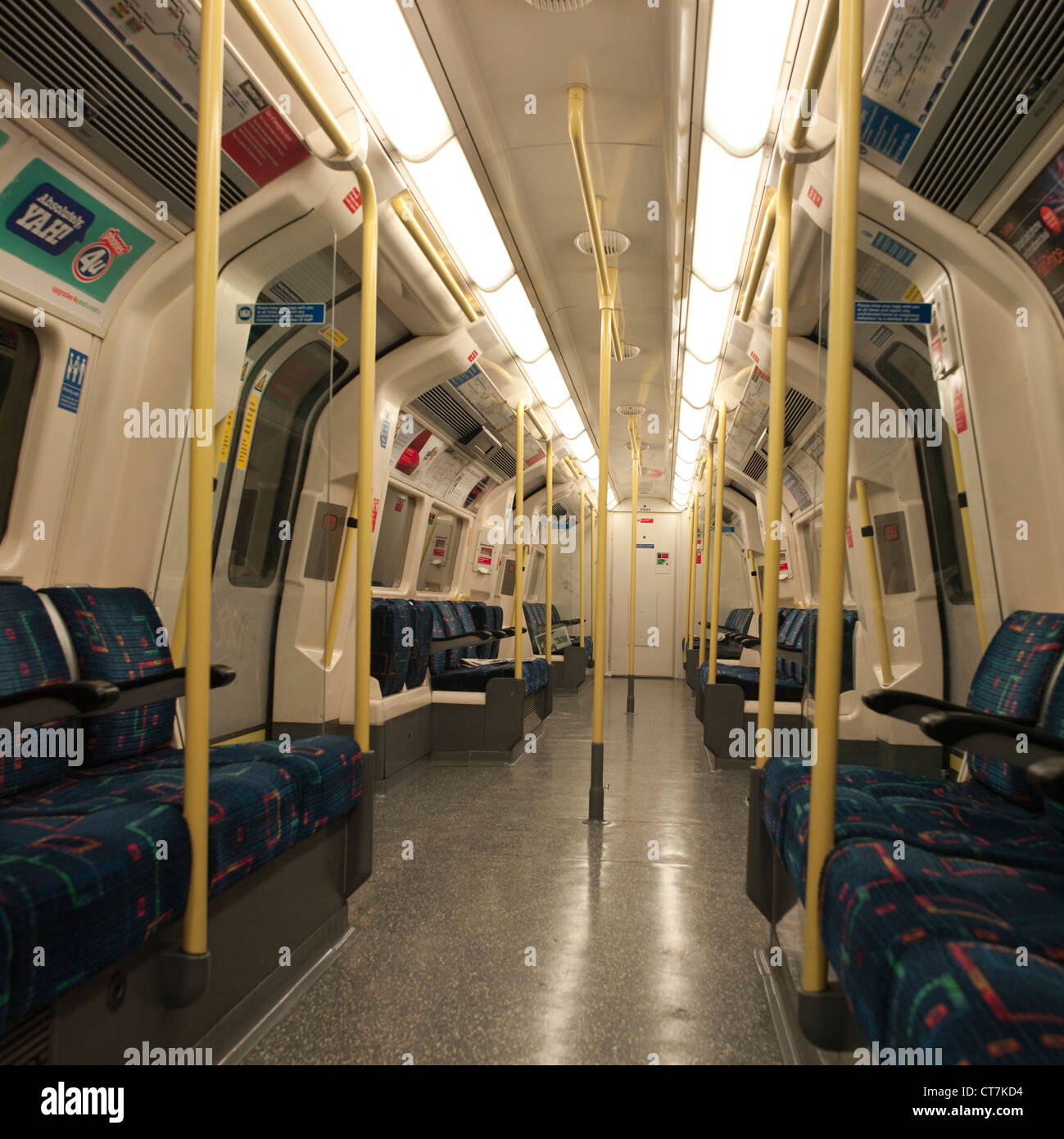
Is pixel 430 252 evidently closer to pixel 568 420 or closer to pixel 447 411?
pixel 447 411

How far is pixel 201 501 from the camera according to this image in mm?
1772

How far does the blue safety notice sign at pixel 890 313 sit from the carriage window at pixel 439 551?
18.5ft

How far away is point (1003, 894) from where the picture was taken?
→ 4.86 feet

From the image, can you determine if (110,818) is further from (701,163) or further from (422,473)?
(422,473)

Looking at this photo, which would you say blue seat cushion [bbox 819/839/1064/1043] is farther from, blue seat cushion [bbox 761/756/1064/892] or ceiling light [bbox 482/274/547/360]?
ceiling light [bbox 482/274/547/360]

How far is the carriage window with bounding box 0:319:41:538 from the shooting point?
9.28ft

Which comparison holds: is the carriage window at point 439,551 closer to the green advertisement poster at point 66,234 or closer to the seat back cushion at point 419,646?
the seat back cushion at point 419,646

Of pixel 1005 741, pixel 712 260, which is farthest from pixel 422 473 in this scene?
pixel 1005 741

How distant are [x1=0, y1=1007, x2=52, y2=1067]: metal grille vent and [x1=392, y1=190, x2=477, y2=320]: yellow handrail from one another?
11.8ft

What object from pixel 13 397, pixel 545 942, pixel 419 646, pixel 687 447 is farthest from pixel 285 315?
pixel 687 447

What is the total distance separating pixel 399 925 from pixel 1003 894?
203 cm

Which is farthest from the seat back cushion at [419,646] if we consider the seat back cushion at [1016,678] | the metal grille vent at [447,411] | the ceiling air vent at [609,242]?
the seat back cushion at [1016,678]

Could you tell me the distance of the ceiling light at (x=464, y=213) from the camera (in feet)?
12.0

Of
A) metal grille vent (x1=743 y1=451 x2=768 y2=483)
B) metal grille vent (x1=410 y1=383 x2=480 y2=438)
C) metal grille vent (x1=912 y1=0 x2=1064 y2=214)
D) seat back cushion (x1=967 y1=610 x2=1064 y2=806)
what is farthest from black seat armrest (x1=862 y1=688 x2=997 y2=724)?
metal grille vent (x1=743 y1=451 x2=768 y2=483)
